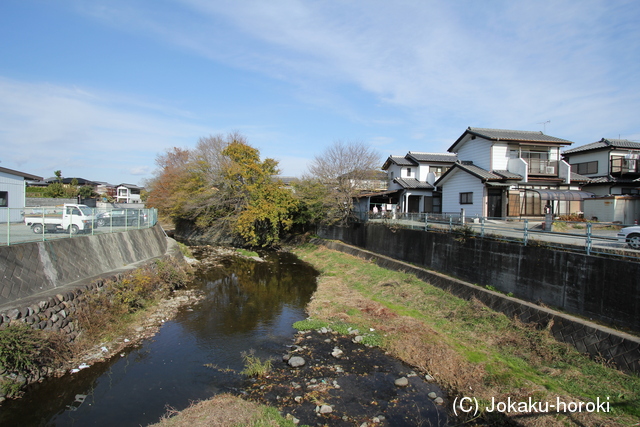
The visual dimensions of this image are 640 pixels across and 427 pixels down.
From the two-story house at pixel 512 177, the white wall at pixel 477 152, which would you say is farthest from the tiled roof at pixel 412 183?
the two-story house at pixel 512 177

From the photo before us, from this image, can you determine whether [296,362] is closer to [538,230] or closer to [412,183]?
A: [538,230]

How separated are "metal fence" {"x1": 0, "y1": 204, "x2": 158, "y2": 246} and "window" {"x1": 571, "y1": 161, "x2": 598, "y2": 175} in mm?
33118

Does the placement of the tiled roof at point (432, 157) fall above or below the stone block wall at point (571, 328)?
above

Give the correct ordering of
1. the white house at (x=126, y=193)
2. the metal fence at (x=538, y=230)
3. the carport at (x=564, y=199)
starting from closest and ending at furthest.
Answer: the metal fence at (x=538, y=230)
the carport at (x=564, y=199)
the white house at (x=126, y=193)

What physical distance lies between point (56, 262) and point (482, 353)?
13.7 meters

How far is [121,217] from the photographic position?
17.4 m

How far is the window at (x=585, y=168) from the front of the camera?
25.1 metres

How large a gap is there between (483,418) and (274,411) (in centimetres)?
441

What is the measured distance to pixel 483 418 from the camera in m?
6.78

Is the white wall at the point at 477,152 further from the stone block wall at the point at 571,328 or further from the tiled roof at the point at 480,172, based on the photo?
the stone block wall at the point at 571,328

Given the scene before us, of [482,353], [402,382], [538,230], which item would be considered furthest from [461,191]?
[402,382]

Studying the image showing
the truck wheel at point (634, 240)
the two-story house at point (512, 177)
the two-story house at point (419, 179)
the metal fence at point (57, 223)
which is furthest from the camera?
the two-story house at point (419, 179)

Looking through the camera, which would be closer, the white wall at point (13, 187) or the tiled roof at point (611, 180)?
the white wall at point (13, 187)

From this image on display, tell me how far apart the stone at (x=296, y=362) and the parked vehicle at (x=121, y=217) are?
11582 mm
